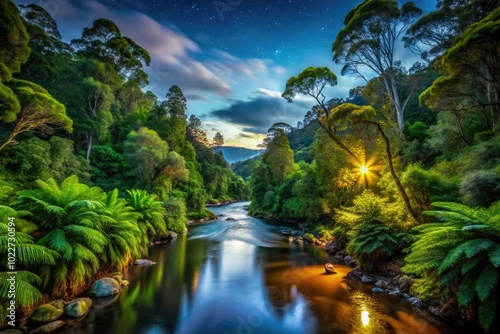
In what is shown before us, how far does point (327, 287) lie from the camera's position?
9.84 metres

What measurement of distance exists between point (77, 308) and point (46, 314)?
75 centimetres

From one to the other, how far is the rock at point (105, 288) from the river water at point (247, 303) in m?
0.34

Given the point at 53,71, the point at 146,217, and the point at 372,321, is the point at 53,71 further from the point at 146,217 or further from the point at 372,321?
the point at 372,321

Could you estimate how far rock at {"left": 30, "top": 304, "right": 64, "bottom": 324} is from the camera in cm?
655

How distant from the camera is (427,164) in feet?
56.0

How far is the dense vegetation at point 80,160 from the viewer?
733cm

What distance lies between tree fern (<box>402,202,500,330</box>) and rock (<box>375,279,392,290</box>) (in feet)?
10.5

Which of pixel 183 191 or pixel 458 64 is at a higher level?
pixel 458 64

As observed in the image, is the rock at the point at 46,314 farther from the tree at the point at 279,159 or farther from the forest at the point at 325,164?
the tree at the point at 279,159

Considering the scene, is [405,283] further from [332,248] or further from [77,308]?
[77,308]

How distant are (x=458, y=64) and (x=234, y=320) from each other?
13.1m

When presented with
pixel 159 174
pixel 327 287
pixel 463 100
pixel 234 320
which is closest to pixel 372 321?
pixel 327 287

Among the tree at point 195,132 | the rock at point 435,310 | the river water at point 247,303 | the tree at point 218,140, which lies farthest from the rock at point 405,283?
the tree at point 218,140

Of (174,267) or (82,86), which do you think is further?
(82,86)
